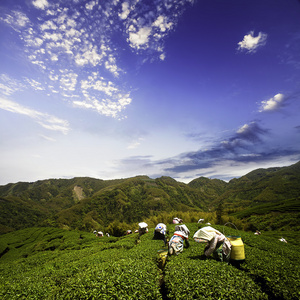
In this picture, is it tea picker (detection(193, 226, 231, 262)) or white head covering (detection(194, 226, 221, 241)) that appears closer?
tea picker (detection(193, 226, 231, 262))

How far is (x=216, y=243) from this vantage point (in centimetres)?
977

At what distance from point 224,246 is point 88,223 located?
20970 cm

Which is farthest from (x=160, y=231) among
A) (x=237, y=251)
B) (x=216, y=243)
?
(x=237, y=251)

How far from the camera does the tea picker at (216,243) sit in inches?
371

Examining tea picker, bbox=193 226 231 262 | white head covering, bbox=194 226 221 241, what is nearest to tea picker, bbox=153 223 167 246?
tea picker, bbox=193 226 231 262

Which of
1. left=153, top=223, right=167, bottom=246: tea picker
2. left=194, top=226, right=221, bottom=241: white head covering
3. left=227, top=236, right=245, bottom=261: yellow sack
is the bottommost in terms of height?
left=153, top=223, right=167, bottom=246: tea picker

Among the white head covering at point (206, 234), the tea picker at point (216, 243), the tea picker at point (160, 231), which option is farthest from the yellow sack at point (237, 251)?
the tea picker at point (160, 231)

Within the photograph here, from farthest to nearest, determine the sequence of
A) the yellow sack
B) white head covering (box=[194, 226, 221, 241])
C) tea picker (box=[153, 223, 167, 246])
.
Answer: tea picker (box=[153, 223, 167, 246]) → white head covering (box=[194, 226, 221, 241]) → the yellow sack

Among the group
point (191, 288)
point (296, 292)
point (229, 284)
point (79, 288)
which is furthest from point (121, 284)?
point (296, 292)

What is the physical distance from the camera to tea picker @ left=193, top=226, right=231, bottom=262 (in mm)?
9430

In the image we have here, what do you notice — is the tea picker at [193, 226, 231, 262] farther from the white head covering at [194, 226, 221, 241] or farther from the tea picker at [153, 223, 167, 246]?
the tea picker at [153, 223, 167, 246]

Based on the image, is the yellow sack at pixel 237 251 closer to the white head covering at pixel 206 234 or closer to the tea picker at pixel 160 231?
the white head covering at pixel 206 234

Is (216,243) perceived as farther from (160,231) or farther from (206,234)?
(160,231)

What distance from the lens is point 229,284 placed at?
272 inches
